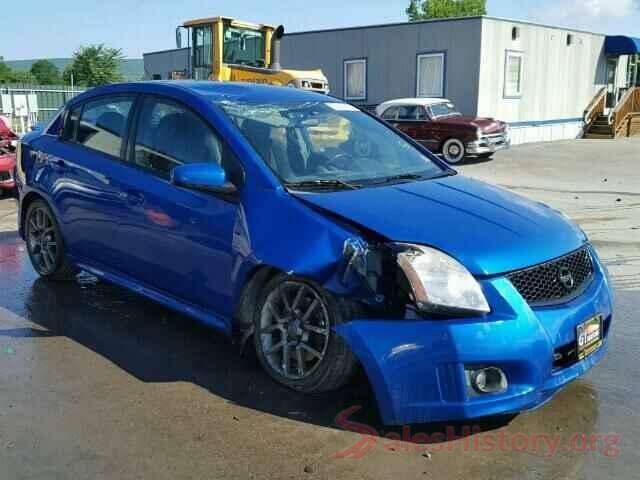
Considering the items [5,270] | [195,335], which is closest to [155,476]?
[195,335]

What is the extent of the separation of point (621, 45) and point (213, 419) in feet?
105

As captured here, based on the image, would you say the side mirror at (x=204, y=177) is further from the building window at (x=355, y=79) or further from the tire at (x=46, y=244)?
the building window at (x=355, y=79)

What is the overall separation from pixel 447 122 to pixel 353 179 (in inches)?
624

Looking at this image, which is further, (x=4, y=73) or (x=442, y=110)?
(x=4, y=73)

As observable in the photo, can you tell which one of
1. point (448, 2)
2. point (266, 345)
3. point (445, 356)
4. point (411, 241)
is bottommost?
point (266, 345)

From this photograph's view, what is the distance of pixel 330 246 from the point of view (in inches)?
140


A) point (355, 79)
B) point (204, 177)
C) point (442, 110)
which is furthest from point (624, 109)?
point (204, 177)

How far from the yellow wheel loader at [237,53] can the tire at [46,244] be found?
999 centimetres

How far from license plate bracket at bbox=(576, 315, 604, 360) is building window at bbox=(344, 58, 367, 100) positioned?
924 inches

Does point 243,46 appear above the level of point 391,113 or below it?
above

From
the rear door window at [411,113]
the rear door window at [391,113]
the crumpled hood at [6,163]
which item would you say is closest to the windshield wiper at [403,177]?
the crumpled hood at [6,163]

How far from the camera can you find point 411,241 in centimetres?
343

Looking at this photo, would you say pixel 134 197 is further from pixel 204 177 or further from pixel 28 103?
pixel 28 103

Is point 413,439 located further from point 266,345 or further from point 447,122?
point 447,122
